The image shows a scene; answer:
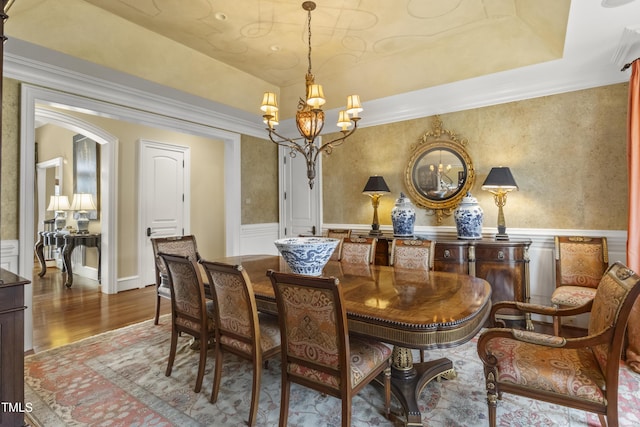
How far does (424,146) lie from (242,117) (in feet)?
8.43

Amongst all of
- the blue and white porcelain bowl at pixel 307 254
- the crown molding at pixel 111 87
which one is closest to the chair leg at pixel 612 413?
the blue and white porcelain bowl at pixel 307 254

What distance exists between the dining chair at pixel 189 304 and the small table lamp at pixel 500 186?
2903 mm

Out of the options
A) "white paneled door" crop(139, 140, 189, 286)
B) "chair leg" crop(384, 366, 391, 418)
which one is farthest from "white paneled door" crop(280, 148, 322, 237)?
"chair leg" crop(384, 366, 391, 418)

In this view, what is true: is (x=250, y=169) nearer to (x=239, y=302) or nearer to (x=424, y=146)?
(x=424, y=146)

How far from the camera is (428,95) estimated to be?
3.93 meters

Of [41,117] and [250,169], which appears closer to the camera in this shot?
[41,117]

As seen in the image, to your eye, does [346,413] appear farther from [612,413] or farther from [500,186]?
[500,186]

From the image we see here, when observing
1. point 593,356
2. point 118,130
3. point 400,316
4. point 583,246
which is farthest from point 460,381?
point 118,130

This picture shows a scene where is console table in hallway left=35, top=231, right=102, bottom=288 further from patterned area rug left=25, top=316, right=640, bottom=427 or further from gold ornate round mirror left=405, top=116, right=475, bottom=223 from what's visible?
gold ornate round mirror left=405, top=116, right=475, bottom=223

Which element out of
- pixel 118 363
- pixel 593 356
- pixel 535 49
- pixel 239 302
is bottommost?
pixel 118 363

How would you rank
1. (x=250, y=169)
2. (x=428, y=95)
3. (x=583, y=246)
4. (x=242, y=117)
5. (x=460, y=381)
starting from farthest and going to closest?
(x=250, y=169) → (x=242, y=117) → (x=428, y=95) → (x=583, y=246) → (x=460, y=381)

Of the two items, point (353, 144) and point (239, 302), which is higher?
point (353, 144)

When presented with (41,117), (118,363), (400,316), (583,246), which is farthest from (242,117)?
(583,246)

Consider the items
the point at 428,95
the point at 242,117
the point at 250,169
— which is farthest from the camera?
the point at 250,169
